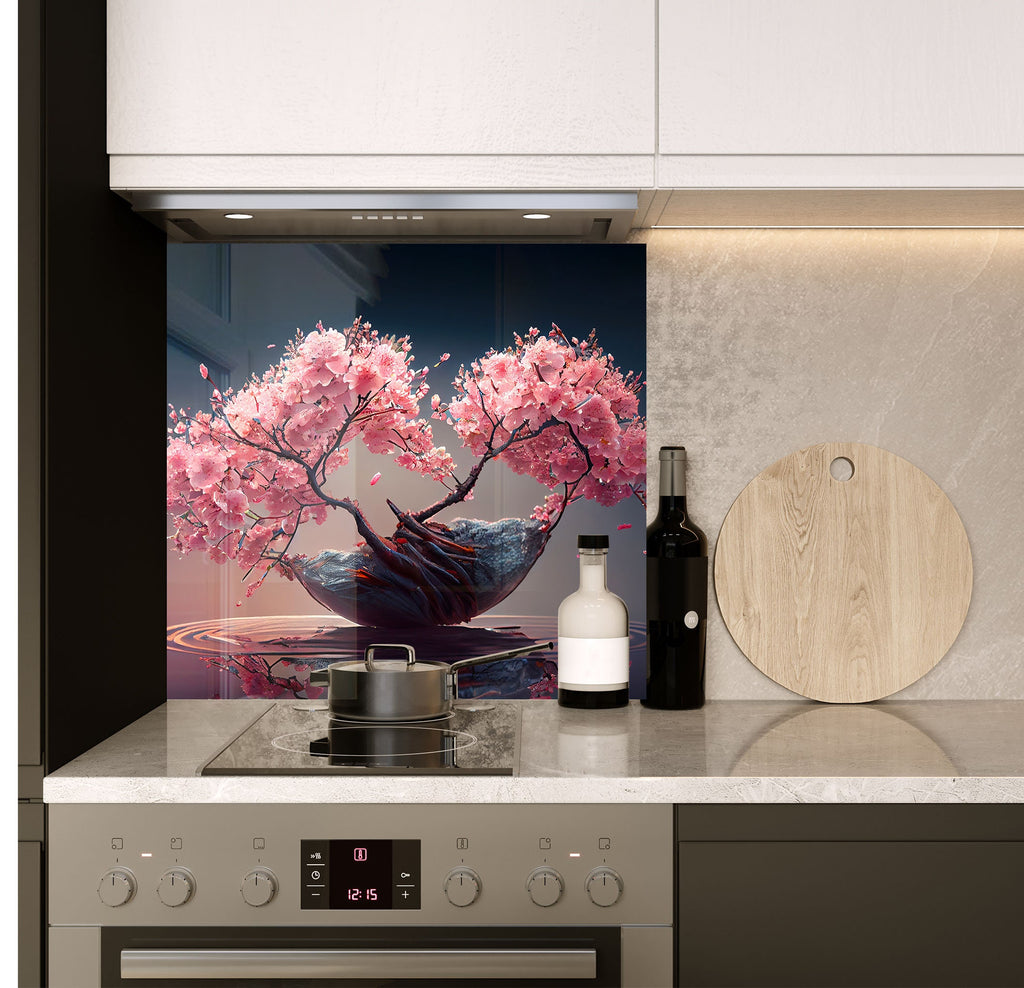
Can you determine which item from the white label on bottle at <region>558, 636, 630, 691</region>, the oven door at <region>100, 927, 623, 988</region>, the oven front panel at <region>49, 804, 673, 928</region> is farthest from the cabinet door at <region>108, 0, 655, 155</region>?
the oven door at <region>100, 927, 623, 988</region>

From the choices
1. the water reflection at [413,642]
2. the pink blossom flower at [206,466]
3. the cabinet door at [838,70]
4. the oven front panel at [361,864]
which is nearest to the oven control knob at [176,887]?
the oven front panel at [361,864]

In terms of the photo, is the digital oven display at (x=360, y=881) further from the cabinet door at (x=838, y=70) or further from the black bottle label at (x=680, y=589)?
the cabinet door at (x=838, y=70)

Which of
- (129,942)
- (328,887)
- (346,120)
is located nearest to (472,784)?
(328,887)

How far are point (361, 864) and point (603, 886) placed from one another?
311 mm

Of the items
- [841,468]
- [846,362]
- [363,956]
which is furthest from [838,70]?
[363,956]

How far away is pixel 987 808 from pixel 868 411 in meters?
0.81

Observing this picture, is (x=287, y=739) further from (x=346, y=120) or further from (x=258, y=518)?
(x=346, y=120)

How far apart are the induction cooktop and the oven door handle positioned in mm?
224

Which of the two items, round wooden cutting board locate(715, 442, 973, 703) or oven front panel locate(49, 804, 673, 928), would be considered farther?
round wooden cutting board locate(715, 442, 973, 703)

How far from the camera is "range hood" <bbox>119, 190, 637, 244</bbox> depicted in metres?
1.53

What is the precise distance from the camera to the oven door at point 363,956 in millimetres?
1253

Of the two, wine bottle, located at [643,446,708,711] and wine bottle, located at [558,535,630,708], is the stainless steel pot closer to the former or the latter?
wine bottle, located at [558,535,630,708]

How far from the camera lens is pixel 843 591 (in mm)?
1844

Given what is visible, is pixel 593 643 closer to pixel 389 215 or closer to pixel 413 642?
pixel 413 642
